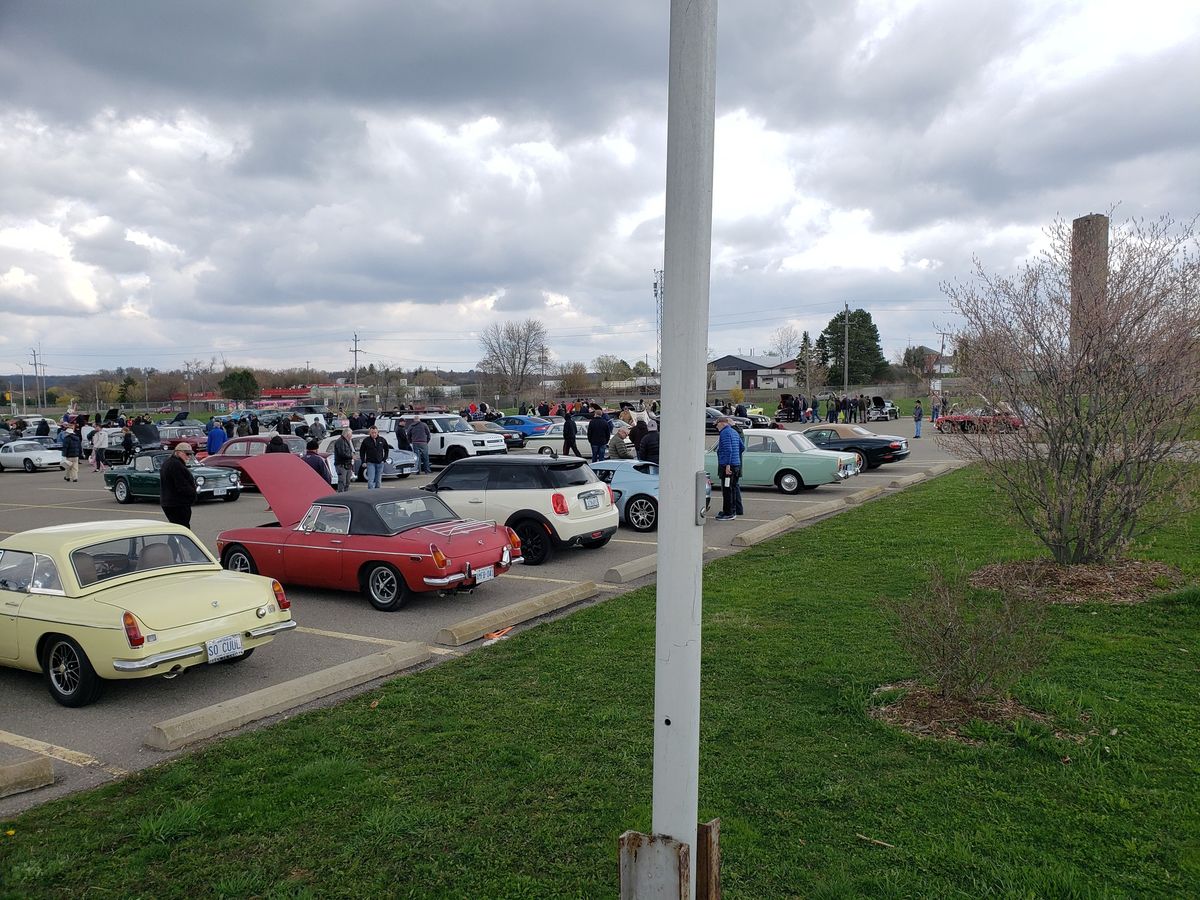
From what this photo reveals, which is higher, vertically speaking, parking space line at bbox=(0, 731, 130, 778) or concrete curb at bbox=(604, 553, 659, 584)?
concrete curb at bbox=(604, 553, 659, 584)

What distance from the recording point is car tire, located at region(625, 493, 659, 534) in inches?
595

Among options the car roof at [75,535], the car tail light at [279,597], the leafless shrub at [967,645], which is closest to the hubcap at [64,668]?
the car roof at [75,535]

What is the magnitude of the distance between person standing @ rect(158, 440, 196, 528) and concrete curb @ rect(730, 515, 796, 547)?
7.86 meters

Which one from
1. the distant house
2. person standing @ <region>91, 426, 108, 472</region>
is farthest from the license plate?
the distant house

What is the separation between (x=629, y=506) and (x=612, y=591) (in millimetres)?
4917

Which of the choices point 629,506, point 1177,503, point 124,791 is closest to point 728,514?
point 629,506

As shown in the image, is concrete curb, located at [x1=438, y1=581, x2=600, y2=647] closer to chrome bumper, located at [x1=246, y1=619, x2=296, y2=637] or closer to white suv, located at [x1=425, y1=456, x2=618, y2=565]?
chrome bumper, located at [x1=246, y1=619, x2=296, y2=637]

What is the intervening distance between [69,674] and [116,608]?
2.52 ft

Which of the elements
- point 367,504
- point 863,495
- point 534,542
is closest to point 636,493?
point 534,542

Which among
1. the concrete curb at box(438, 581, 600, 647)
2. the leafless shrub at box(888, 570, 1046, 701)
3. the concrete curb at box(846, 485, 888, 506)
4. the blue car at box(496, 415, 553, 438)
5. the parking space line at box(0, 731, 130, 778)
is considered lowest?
the parking space line at box(0, 731, 130, 778)

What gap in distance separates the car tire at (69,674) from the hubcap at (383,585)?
330cm

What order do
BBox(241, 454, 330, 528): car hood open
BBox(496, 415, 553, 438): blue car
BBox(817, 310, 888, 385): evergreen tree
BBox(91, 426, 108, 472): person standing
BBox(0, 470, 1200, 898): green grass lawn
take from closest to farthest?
BBox(0, 470, 1200, 898): green grass lawn
BBox(241, 454, 330, 528): car hood open
BBox(91, 426, 108, 472): person standing
BBox(496, 415, 553, 438): blue car
BBox(817, 310, 888, 385): evergreen tree

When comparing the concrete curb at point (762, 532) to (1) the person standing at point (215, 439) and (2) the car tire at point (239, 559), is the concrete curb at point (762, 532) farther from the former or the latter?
(1) the person standing at point (215, 439)

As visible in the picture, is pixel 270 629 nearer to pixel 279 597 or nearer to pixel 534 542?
pixel 279 597
